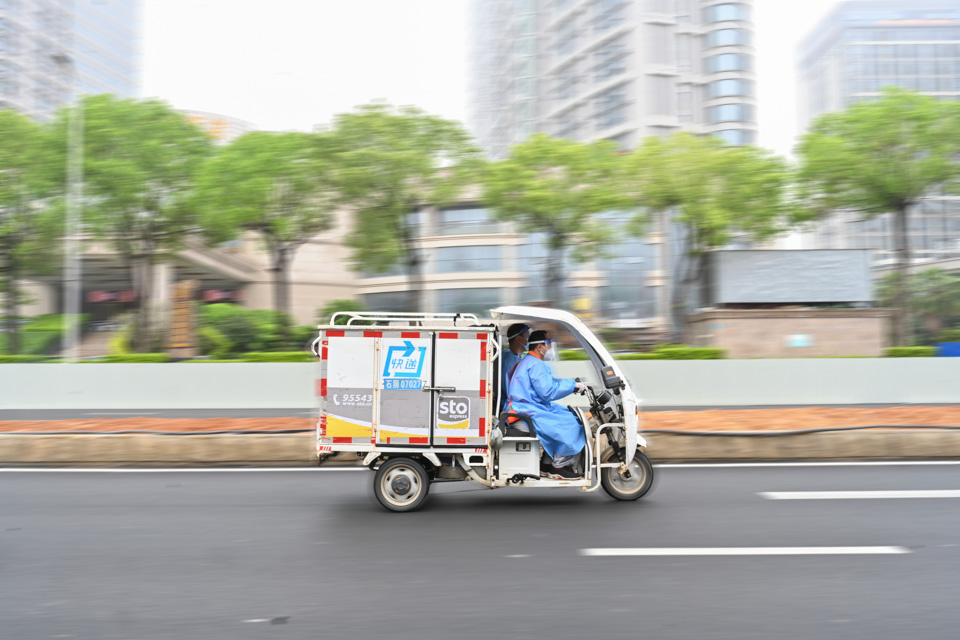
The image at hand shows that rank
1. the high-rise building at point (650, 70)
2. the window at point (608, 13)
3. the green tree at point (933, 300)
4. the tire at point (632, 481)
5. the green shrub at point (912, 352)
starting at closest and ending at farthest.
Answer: the tire at point (632, 481) → the green shrub at point (912, 352) → the green tree at point (933, 300) → the high-rise building at point (650, 70) → the window at point (608, 13)

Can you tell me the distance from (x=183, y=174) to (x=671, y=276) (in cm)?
2747

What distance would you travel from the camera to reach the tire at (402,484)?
694 cm

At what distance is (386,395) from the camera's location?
6797 mm

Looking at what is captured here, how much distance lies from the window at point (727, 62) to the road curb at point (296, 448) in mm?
55829

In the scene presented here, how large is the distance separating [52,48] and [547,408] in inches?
4149

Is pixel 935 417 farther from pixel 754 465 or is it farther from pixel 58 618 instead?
pixel 58 618

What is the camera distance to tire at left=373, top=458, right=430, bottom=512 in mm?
6941

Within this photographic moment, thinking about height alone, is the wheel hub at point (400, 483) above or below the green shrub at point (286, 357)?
below

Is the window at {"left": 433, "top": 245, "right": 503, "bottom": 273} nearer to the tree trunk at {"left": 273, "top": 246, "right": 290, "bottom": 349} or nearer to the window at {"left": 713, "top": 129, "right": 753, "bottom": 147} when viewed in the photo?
the tree trunk at {"left": 273, "top": 246, "right": 290, "bottom": 349}

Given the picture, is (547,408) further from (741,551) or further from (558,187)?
(558,187)

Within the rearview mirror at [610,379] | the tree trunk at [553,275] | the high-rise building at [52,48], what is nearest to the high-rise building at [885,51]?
the tree trunk at [553,275]

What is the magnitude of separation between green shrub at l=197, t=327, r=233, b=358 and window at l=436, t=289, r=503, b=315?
18.5 metres

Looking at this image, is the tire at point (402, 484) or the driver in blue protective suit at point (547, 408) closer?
the driver in blue protective suit at point (547, 408)

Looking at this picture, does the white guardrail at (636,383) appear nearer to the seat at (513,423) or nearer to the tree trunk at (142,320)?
the tree trunk at (142,320)
